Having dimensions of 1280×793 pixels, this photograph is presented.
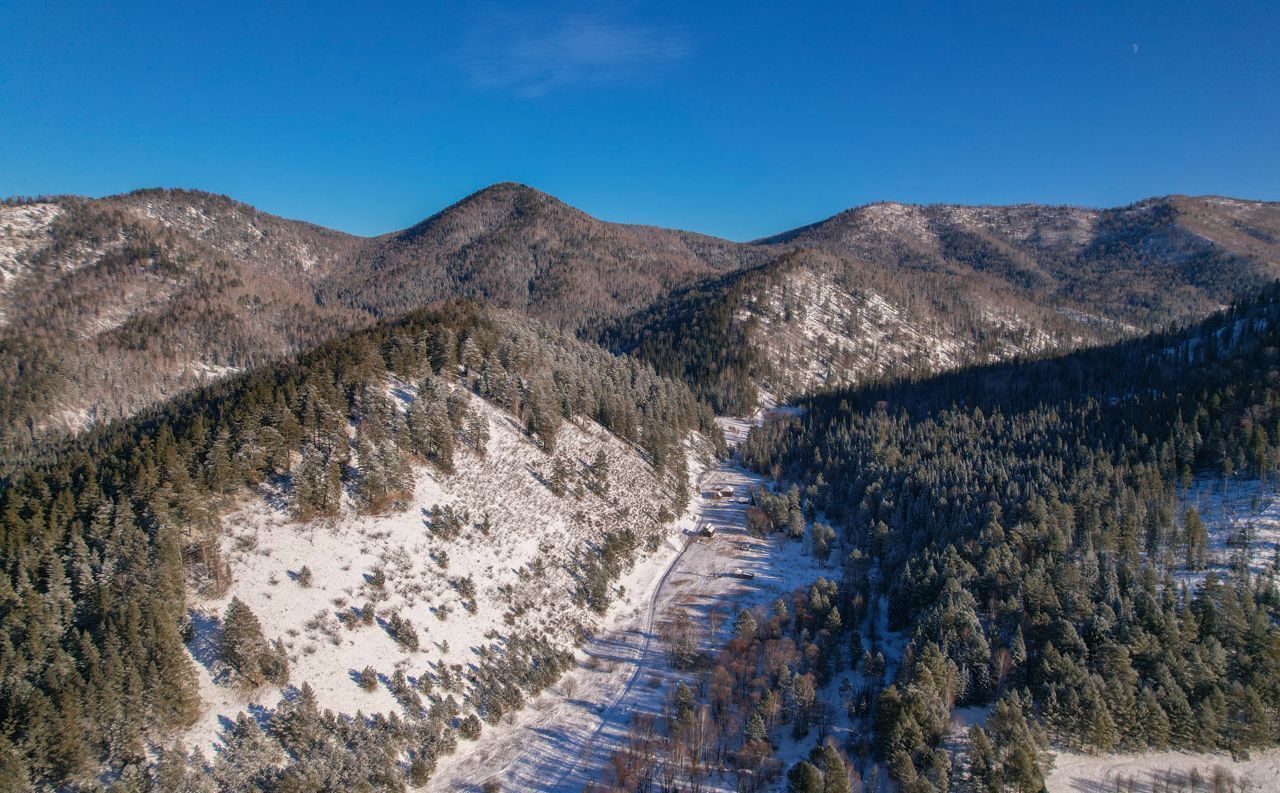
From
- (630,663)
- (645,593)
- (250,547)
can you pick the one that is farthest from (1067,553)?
(250,547)

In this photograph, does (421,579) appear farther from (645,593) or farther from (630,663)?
(645,593)

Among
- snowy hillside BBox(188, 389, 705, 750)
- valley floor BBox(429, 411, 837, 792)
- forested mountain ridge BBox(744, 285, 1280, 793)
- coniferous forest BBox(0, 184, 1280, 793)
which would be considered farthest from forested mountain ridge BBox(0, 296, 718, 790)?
forested mountain ridge BBox(744, 285, 1280, 793)

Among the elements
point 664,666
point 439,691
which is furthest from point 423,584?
point 664,666

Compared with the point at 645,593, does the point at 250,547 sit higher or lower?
higher

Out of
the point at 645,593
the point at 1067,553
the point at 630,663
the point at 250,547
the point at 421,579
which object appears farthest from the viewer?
the point at 645,593

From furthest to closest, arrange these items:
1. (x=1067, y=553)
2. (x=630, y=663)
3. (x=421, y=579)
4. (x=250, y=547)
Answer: (x=1067, y=553)
(x=630, y=663)
(x=421, y=579)
(x=250, y=547)

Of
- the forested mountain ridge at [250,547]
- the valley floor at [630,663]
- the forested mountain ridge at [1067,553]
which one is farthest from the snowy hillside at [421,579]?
the forested mountain ridge at [1067,553]
